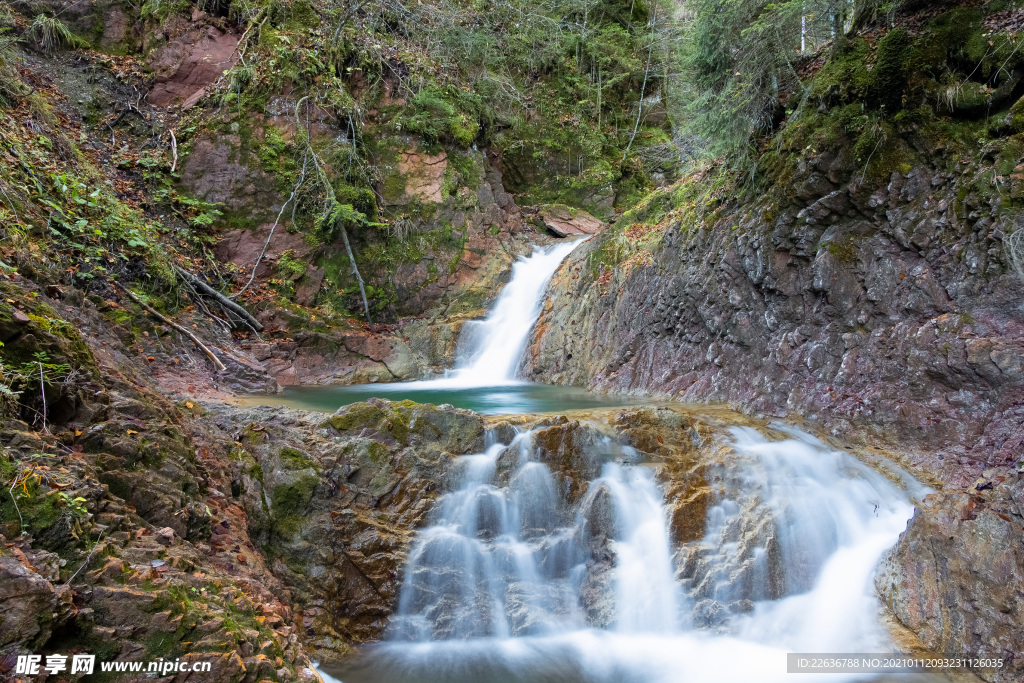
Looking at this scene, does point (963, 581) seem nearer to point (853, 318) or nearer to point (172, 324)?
point (853, 318)

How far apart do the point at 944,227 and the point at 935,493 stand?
2952 mm

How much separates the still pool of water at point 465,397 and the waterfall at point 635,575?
2.16m

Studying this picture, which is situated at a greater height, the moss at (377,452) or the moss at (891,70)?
the moss at (891,70)

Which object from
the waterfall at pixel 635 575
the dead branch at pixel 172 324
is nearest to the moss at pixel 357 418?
the waterfall at pixel 635 575

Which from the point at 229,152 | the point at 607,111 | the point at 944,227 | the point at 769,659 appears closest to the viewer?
the point at 769,659

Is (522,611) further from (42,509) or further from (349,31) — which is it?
(349,31)

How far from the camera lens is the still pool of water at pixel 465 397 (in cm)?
776

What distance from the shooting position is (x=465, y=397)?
30.0 feet

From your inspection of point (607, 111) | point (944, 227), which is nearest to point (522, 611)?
point (944, 227)

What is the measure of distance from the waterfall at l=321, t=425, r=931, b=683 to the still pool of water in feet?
7.09

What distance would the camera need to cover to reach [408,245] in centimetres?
1257

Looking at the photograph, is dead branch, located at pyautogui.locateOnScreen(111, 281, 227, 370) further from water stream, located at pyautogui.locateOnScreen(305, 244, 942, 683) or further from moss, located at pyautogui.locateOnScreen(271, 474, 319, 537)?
water stream, located at pyautogui.locateOnScreen(305, 244, 942, 683)

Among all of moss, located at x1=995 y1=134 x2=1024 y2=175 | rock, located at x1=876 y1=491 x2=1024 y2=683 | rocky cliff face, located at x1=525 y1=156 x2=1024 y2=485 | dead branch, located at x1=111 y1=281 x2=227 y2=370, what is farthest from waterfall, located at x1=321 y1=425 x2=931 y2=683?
dead branch, located at x1=111 y1=281 x2=227 y2=370

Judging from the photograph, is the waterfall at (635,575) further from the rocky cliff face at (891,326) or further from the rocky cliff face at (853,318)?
the rocky cliff face at (853,318)
